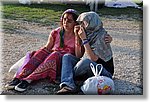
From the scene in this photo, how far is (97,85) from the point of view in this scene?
242cm

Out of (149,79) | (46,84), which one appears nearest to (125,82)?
(149,79)

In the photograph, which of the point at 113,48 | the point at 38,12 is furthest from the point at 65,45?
the point at 38,12

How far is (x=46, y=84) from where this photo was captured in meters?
2.67

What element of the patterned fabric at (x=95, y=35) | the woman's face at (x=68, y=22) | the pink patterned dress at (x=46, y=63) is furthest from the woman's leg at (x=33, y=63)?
→ the patterned fabric at (x=95, y=35)

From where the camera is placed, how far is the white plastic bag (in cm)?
242

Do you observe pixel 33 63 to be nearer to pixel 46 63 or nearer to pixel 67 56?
pixel 46 63

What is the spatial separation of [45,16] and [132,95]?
10.1 ft

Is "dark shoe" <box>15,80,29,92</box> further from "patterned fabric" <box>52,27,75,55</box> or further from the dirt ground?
"patterned fabric" <box>52,27,75,55</box>

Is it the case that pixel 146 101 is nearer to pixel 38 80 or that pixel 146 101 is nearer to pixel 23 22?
pixel 38 80

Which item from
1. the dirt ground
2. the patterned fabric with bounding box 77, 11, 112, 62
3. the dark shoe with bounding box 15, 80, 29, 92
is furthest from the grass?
the dark shoe with bounding box 15, 80, 29, 92

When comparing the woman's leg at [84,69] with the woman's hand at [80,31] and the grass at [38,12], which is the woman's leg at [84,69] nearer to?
the woman's hand at [80,31]

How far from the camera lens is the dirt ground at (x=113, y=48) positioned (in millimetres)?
2652

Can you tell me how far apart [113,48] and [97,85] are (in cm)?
156

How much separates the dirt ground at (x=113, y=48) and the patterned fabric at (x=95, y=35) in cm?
29
